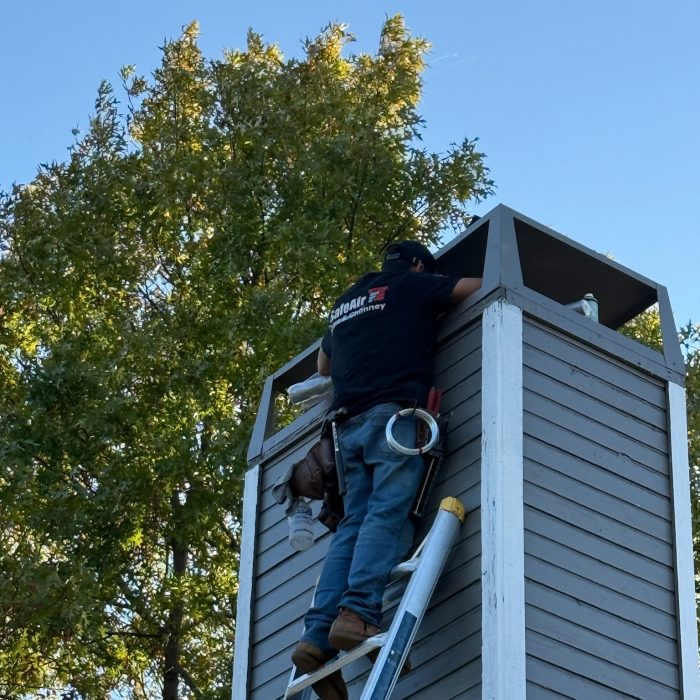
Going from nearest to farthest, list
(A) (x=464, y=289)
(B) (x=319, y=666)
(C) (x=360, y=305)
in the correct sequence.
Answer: (B) (x=319, y=666) < (A) (x=464, y=289) < (C) (x=360, y=305)

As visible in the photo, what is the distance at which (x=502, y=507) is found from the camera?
21.8 feet

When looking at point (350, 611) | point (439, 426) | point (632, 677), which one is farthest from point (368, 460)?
point (632, 677)

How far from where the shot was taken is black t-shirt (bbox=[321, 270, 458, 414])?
286 inches

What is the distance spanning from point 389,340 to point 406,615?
1544 millimetres

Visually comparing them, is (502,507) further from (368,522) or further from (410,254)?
(410,254)

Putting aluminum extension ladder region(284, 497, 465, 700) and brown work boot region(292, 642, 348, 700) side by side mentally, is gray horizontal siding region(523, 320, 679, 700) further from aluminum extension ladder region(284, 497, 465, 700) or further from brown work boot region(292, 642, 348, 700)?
brown work boot region(292, 642, 348, 700)

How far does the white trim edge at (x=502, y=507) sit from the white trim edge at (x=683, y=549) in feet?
3.47

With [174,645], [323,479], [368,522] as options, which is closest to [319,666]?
[368,522]

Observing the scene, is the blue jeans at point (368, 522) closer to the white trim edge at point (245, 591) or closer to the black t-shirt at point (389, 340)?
the black t-shirt at point (389, 340)

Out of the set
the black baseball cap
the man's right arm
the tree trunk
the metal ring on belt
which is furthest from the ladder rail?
the tree trunk

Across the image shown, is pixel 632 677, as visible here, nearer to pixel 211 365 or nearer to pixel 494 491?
pixel 494 491

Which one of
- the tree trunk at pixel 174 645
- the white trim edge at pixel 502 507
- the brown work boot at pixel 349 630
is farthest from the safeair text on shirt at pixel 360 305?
the tree trunk at pixel 174 645

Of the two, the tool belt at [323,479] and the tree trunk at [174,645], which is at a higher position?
the tree trunk at [174,645]

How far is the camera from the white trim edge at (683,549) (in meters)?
7.01
